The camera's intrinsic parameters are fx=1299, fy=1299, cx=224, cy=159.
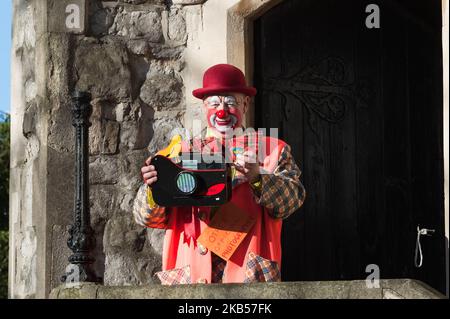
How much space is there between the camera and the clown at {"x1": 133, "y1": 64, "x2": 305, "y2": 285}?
188 inches

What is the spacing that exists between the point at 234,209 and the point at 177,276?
339mm

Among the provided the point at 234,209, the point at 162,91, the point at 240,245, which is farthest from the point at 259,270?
the point at 162,91

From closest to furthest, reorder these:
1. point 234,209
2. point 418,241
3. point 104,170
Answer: point 234,209, point 104,170, point 418,241

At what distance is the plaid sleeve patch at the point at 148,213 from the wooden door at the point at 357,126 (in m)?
1.25

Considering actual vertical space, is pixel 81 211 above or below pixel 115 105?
below

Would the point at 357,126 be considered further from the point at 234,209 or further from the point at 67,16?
the point at 234,209

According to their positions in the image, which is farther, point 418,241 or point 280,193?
point 418,241

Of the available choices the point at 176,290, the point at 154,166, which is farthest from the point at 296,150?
the point at 176,290

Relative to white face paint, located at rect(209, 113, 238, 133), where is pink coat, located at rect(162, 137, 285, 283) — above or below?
below

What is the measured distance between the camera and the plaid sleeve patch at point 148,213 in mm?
4859

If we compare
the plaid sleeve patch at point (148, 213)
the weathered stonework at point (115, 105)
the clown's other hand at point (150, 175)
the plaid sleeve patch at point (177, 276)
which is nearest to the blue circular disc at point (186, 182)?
the clown's other hand at point (150, 175)

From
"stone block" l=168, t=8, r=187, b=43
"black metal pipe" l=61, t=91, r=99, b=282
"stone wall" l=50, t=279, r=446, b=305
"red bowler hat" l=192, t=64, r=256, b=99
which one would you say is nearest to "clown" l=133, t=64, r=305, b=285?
"red bowler hat" l=192, t=64, r=256, b=99

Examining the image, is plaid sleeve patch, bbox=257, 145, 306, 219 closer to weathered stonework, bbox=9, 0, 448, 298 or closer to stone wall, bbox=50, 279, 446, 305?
stone wall, bbox=50, 279, 446, 305

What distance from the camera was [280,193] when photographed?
187 inches
